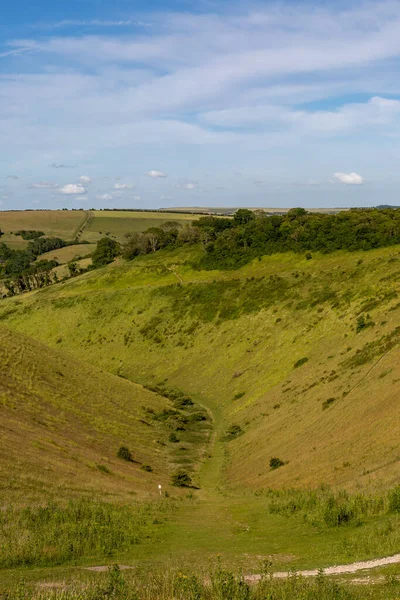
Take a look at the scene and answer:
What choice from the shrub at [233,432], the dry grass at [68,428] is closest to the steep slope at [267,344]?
the shrub at [233,432]

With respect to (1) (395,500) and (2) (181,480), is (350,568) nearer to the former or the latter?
(1) (395,500)

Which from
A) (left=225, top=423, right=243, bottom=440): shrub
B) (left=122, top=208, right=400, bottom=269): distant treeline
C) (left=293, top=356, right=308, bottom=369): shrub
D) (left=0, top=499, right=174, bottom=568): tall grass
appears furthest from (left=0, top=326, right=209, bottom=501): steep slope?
(left=122, top=208, right=400, bottom=269): distant treeline

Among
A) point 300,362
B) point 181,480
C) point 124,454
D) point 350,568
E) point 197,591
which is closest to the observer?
point 197,591

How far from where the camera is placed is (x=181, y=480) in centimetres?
4256

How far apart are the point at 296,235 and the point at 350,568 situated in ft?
340

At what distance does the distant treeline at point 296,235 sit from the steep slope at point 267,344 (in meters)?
3.99

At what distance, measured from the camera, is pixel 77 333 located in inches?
4564

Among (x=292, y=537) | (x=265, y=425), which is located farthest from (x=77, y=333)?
(x=292, y=537)

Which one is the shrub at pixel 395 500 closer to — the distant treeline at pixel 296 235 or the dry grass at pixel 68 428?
the dry grass at pixel 68 428

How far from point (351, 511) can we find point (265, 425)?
30051 millimetres

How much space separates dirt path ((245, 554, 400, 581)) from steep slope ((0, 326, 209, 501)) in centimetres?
1491

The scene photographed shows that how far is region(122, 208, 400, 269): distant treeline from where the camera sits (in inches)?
4252

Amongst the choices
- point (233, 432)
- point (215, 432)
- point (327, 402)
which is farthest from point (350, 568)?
point (215, 432)

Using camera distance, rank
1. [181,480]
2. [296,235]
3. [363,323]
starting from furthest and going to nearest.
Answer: [296,235], [363,323], [181,480]
